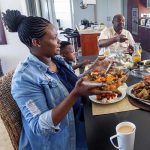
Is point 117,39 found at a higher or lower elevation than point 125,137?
higher

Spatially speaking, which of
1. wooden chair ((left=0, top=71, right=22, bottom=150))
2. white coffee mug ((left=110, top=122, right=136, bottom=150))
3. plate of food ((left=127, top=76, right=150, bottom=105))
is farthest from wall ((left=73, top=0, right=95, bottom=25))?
white coffee mug ((left=110, top=122, right=136, bottom=150))

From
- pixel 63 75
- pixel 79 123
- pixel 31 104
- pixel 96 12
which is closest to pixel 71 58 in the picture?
pixel 63 75

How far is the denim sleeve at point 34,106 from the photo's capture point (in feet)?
2.53

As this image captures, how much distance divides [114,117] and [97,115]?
86 millimetres

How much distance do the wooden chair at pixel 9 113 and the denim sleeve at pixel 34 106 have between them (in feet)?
0.53

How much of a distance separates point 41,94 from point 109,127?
34 centimetres

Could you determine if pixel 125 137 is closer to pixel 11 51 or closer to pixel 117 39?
pixel 117 39

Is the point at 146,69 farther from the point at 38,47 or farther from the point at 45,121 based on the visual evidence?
the point at 45,121

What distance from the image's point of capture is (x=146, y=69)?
1537mm

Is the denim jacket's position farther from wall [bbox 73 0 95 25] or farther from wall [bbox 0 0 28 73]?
wall [bbox 73 0 95 25]

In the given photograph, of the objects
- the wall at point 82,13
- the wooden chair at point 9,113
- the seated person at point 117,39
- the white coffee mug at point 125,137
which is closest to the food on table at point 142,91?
the white coffee mug at point 125,137

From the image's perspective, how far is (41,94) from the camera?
2.79 feet

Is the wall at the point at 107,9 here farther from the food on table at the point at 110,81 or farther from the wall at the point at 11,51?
the food on table at the point at 110,81

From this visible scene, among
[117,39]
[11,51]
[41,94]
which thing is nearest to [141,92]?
[41,94]
